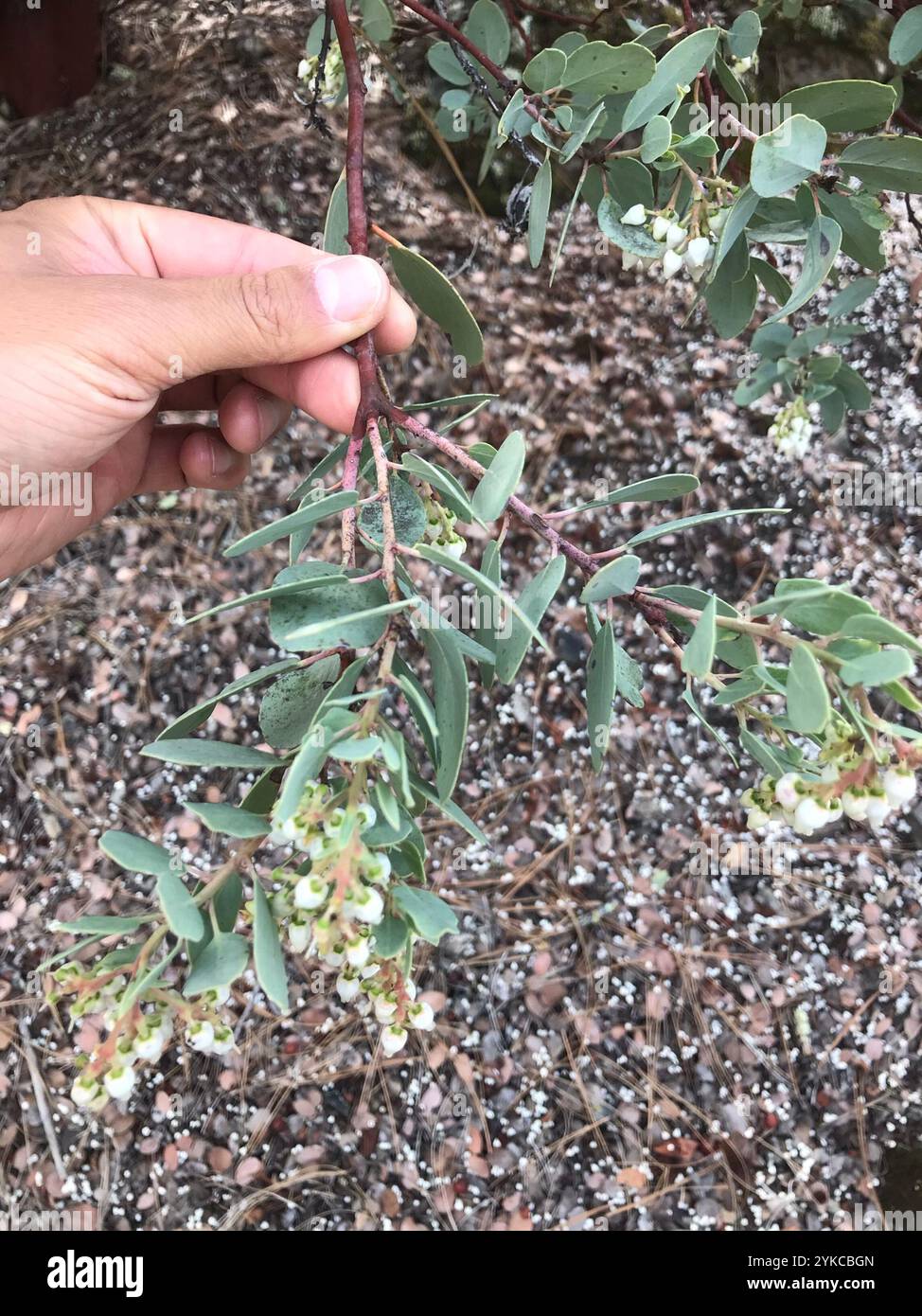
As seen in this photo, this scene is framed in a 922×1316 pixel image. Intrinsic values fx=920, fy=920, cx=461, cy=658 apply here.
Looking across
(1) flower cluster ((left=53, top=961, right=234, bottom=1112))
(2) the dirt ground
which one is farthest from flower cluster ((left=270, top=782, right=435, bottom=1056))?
(2) the dirt ground

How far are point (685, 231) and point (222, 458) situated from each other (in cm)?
85

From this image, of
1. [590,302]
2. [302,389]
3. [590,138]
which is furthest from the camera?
[590,302]

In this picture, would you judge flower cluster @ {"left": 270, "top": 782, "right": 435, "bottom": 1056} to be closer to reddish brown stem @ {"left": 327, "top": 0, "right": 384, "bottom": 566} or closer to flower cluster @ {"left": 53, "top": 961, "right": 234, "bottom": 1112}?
flower cluster @ {"left": 53, "top": 961, "right": 234, "bottom": 1112}

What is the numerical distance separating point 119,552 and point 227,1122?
1.11 meters

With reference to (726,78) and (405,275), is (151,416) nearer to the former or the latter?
(405,275)

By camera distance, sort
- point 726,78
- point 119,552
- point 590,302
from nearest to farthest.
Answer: point 726,78
point 119,552
point 590,302

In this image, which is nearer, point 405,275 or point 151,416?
point 405,275

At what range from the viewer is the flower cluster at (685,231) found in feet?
3.00

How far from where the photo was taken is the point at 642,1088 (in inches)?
64.5

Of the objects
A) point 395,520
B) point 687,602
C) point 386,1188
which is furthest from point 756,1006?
point 395,520

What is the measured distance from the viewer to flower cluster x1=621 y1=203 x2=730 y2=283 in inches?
36.0

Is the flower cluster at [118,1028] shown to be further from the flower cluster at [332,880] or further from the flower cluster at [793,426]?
the flower cluster at [793,426]

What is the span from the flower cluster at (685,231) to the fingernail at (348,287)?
27 cm

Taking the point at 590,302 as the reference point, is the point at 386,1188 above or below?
below
